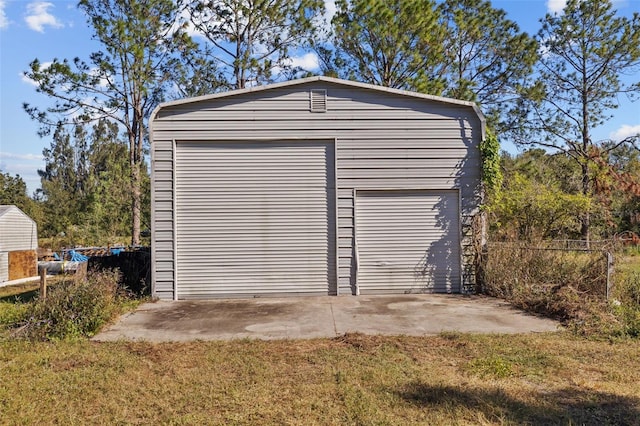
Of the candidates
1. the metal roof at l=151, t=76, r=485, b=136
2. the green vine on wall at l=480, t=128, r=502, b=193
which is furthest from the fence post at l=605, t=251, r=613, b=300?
the metal roof at l=151, t=76, r=485, b=136

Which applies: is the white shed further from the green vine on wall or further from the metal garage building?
the green vine on wall

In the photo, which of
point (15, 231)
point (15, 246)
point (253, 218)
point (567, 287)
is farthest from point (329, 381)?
point (15, 231)

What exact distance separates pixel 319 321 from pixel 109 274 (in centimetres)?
389

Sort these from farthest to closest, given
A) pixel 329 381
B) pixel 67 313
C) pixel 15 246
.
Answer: pixel 15 246 → pixel 67 313 → pixel 329 381

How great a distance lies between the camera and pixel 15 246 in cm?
1605

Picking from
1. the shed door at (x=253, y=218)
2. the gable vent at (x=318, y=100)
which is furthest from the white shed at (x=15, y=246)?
the gable vent at (x=318, y=100)

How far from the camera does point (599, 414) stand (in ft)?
11.2

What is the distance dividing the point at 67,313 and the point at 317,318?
352 centimetres

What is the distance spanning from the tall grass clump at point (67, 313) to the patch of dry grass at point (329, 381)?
0.34 metres

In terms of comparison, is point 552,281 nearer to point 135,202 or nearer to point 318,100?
point 318,100

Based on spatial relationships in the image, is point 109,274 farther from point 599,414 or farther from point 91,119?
point 91,119

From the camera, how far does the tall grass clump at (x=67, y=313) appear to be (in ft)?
18.5

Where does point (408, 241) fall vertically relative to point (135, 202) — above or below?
below

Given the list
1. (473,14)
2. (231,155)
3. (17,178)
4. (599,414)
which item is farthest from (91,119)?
(17,178)
